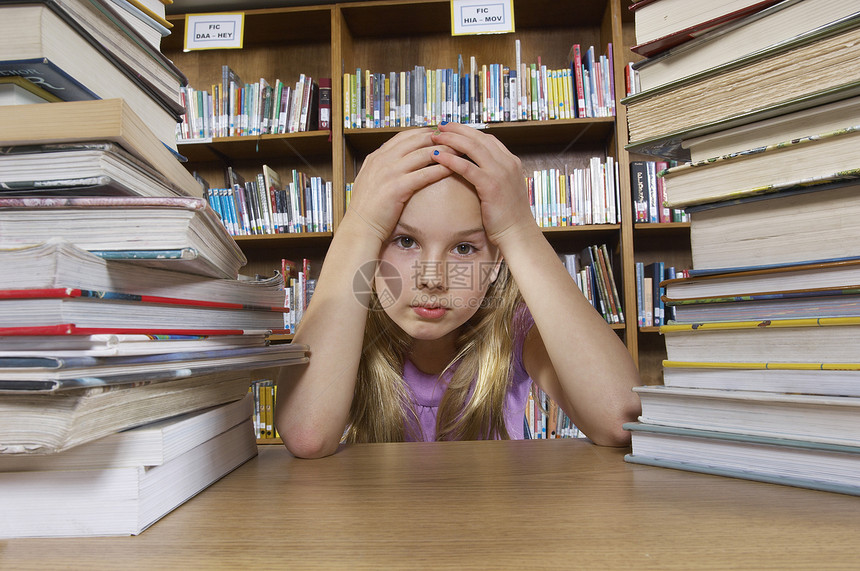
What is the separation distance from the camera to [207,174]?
9.18 ft

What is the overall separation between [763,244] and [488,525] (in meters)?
0.39

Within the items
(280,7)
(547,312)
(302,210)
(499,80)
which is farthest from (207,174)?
(547,312)

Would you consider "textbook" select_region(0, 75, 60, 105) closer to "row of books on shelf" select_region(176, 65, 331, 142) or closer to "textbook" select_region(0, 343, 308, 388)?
"textbook" select_region(0, 343, 308, 388)

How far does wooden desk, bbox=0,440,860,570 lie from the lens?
0.36 m

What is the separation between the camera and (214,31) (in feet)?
7.42

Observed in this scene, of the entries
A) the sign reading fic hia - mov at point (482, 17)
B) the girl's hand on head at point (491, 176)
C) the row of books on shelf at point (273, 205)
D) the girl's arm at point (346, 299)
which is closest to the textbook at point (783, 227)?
the girl's hand on head at point (491, 176)

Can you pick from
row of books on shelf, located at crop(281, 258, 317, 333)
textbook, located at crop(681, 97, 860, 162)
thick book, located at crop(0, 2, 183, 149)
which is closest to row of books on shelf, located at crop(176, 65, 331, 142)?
row of books on shelf, located at crop(281, 258, 317, 333)

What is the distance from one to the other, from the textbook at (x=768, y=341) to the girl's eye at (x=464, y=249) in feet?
1.38

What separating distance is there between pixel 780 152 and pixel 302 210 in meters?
2.22

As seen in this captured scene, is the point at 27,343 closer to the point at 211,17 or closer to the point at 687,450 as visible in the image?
the point at 687,450

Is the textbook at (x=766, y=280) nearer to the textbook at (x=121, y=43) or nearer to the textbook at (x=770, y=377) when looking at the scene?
the textbook at (x=770, y=377)

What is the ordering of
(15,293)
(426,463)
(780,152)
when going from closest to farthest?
(15,293)
(780,152)
(426,463)

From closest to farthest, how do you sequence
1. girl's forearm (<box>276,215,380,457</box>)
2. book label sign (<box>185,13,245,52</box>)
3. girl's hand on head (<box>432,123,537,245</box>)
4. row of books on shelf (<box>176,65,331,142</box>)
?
girl's forearm (<box>276,215,380,457</box>) → girl's hand on head (<box>432,123,537,245</box>) → book label sign (<box>185,13,245,52</box>) → row of books on shelf (<box>176,65,331,142</box>)

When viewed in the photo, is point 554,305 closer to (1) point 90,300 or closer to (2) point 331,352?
(2) point 331,352
